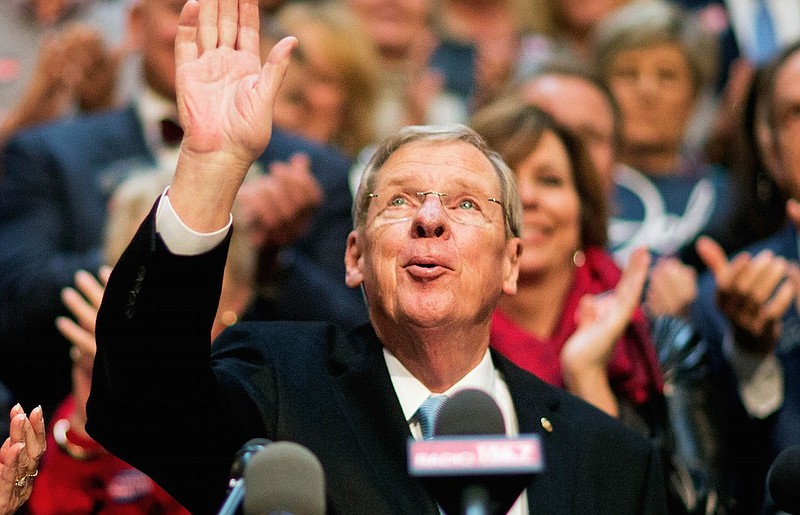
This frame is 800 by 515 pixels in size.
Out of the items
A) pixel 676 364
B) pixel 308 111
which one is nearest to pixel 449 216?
pixel 676 364

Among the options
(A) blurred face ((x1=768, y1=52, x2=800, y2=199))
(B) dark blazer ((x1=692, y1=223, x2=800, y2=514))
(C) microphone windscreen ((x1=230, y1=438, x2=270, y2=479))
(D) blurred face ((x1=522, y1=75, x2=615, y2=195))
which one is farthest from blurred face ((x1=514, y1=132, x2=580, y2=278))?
(C) microphone windscreen ((x1=230, y1=438, x2=270, y2=479))

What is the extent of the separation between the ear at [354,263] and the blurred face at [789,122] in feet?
5.55

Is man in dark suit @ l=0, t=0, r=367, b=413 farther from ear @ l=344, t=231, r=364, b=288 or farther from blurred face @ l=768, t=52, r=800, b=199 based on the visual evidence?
blurred face @ l=768, t=52, r=800, b=199

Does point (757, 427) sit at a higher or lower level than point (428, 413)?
lower

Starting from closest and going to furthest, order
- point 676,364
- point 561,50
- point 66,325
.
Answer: point 66,325, point 676,364, point 561,50

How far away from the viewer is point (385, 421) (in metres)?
2.40

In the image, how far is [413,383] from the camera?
254 centimetres

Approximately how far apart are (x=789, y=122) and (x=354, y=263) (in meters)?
1.77

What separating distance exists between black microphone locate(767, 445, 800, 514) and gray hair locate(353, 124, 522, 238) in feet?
2.51

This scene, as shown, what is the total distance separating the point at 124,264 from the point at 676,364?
191cm

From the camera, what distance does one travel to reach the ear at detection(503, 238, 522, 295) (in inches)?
106

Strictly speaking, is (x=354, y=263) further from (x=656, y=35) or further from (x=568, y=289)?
(x=656, y=35)

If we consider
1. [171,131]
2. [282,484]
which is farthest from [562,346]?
[282,484]

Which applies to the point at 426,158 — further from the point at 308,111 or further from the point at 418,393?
the point at 308,111
